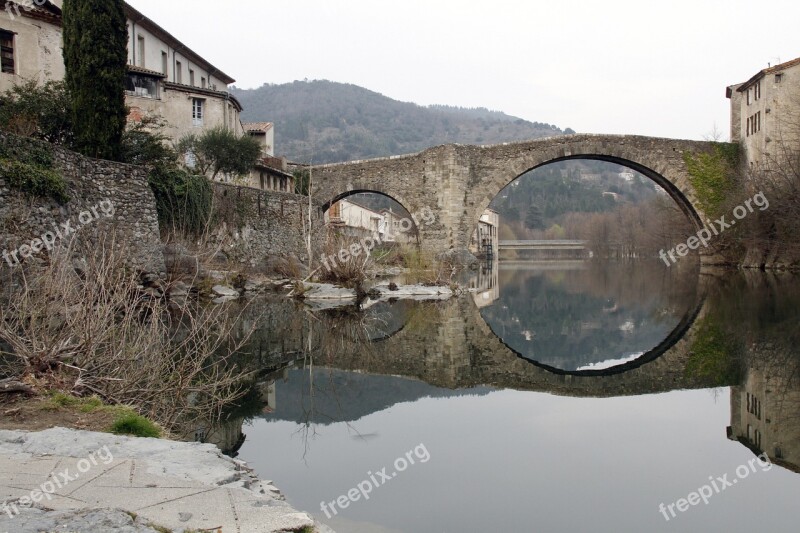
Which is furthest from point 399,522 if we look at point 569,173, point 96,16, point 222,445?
point 569,173

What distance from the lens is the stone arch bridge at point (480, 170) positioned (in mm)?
27078

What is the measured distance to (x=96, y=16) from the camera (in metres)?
13.5

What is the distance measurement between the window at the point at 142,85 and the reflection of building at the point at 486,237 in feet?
122


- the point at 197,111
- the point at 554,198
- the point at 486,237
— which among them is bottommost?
the point at 486,237

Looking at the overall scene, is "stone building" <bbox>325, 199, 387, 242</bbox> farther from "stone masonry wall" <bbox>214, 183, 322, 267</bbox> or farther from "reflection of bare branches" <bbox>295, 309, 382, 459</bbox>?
"reflection of bare branches" <bbox>295, 309, 382, 459</bbox>

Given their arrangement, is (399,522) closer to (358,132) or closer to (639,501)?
(639,501)

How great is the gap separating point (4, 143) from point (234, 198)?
34.6ft

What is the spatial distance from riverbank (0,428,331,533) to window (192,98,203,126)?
82.0 feet

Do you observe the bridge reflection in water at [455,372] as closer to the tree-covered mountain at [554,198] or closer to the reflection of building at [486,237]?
the reflection of building at [486,237]

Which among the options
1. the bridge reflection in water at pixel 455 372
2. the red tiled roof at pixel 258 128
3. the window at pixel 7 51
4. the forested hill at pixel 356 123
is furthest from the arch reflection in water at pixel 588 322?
the forested hill at pixel 356 123

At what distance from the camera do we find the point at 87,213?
11555 mm

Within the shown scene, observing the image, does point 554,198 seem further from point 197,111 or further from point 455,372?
point 455,372

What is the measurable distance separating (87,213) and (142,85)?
15.6 metres

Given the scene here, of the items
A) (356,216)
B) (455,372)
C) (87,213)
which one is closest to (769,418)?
(455,372)
